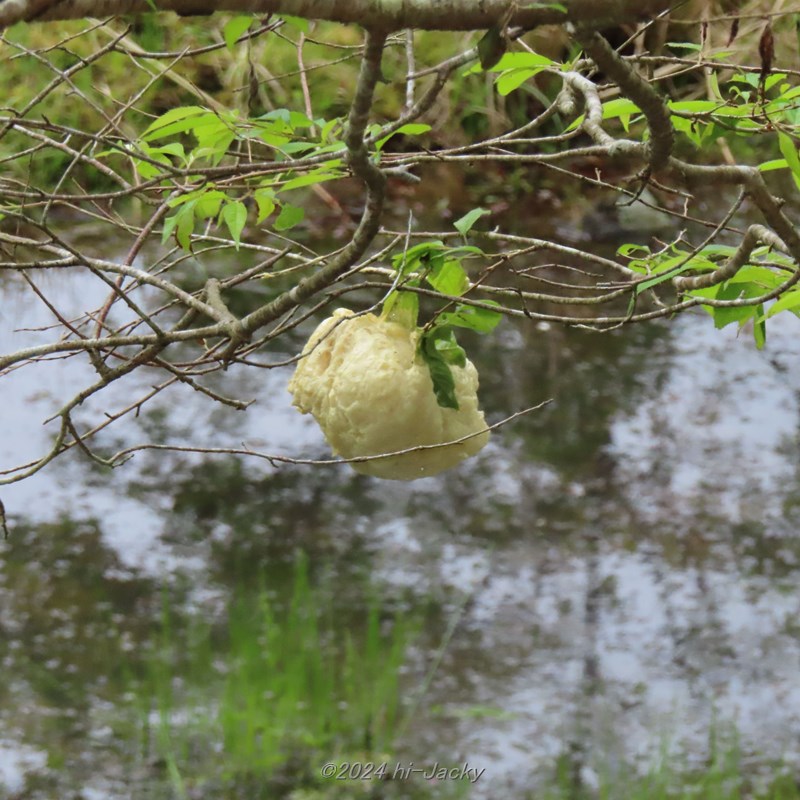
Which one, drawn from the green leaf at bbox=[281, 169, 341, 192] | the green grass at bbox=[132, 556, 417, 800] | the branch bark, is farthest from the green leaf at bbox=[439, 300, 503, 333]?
the green grass at bbox=[132, 556, 417, 800]

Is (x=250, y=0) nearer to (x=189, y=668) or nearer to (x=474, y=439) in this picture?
(x=474, y=439)

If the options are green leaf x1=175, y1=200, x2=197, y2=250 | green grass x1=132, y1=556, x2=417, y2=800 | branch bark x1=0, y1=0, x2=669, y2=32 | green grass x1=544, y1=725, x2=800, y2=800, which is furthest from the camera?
green grass x1=132, y1=556, x2=417, y2=800

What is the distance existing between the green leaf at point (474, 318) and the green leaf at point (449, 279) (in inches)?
0.7

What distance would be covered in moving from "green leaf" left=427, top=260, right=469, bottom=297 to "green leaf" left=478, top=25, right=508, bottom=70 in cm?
37

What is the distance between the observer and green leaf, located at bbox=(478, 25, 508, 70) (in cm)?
63

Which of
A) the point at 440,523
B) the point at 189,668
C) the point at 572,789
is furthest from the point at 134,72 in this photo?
the point at 572,789

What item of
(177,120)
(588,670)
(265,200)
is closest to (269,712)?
(588,670)

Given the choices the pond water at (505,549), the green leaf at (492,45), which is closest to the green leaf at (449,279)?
the green leaf at (492,45)

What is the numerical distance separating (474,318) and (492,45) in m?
0.40

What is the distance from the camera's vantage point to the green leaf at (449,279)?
39.9 inches

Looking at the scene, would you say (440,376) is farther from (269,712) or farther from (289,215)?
(269,712)

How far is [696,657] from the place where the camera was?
11.7ft

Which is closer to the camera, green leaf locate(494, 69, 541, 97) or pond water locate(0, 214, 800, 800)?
green leaf locate(494, 69, 541, 97)

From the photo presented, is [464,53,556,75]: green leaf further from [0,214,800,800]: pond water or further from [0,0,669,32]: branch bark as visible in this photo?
[0,214,800,800]: pond water
